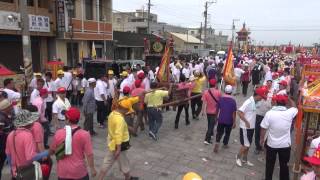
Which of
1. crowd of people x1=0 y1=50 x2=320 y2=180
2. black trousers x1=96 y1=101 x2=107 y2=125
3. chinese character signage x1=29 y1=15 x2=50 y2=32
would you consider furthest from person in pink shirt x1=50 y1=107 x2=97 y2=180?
chinese character signage x1=29 y1=15 x2=50 y2=32

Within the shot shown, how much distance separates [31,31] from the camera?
2008 centimetres

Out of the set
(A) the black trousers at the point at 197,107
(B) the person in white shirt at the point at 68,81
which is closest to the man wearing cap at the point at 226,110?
(A) the black trousers at the point at 197,107

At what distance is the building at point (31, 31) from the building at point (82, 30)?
574mm

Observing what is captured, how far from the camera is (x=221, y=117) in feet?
25.9

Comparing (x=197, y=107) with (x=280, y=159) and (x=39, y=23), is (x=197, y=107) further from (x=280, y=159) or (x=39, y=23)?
(x=39, y=23)

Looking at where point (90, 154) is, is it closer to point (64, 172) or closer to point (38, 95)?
point (64, 172)

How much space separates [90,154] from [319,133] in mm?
3931

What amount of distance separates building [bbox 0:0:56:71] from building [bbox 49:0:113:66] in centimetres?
57

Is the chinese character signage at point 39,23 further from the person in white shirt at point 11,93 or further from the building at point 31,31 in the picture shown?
the person in white shirt at point 11,93

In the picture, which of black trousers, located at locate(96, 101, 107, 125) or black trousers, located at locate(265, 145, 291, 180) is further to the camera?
black trousers, located at locate(96, 101, 107, 125)

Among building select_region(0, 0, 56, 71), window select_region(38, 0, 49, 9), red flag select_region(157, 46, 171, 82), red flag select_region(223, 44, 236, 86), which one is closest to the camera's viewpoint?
red flag select_region(223, 44, 236, 86)

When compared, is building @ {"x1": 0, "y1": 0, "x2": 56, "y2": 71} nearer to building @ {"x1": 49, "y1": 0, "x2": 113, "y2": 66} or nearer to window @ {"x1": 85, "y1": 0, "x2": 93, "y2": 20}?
building @ {"x1": 49, "y1": 0, "x2": 113, "y2": 66}

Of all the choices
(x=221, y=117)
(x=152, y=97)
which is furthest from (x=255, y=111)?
(x=152, y=97)

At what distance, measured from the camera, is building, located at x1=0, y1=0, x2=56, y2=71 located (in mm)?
18438
